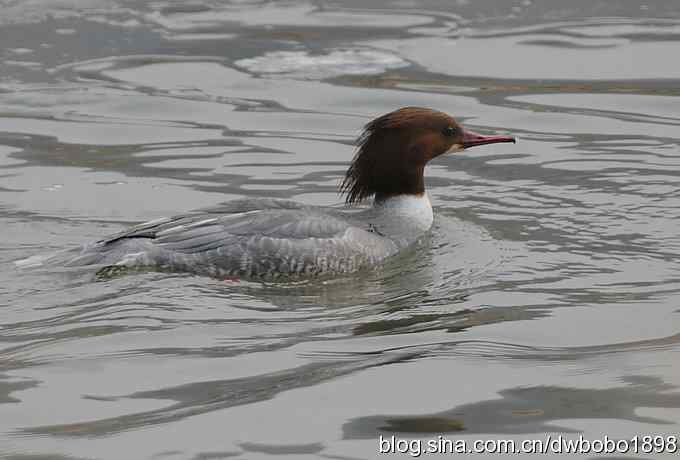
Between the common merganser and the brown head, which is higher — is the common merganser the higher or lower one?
the lower one

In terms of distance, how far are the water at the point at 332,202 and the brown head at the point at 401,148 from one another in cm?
47

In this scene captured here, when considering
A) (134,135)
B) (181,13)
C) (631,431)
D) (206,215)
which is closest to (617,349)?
(631,431)

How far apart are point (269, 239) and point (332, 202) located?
5.61 feet

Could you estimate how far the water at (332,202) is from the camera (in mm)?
6297

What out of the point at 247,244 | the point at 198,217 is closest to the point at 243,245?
the point at 247,244

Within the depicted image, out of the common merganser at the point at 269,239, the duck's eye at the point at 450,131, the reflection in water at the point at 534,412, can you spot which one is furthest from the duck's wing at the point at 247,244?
the reflection in water at the point at 534,412

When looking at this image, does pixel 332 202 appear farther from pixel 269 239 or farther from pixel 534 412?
pixel 534 412

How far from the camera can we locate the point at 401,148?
9398 millimetres

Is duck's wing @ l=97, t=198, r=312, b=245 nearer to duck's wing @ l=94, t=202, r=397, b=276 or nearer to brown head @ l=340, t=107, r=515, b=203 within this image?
duck's wing @ l=94, t=202, r=397, b=276

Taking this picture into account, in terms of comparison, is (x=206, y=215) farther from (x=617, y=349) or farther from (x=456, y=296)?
(x=617, y=349)

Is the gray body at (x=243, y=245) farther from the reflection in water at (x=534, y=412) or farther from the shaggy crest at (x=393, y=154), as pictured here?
the reflection in water at (x=534, y=412)

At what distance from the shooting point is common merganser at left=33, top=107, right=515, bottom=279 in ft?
28.5

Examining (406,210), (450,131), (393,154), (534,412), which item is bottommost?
(534,412)

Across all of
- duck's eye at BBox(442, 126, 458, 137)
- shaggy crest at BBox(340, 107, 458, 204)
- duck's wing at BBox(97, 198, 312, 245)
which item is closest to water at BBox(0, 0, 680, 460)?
duck's wing at BBox(97, 198, 312, 245)
